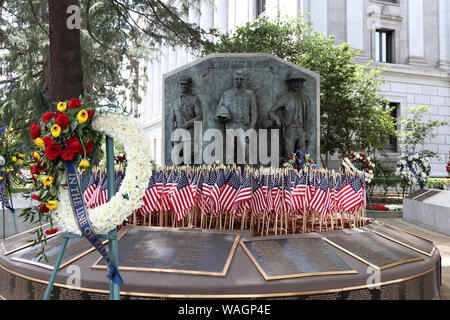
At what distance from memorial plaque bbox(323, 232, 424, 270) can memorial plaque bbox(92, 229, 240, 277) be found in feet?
4.61

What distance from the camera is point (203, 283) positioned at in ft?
12.0

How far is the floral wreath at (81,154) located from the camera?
9.96 ft

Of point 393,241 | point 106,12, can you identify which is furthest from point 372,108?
point 393,241

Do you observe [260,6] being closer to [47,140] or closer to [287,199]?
[287,199]

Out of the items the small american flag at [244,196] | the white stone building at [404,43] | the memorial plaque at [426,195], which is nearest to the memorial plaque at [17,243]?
the small american flag at [244,196]

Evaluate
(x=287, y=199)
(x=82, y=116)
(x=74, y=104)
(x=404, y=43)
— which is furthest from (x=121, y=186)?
(x=404, y=43)

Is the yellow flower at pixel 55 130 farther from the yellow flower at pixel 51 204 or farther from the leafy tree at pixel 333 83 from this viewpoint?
the leafy tree at pixel 333 83

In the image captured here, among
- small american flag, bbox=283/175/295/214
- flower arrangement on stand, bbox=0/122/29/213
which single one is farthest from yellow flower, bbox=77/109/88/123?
flower arrangement on stand, bbox=0/122/29/213

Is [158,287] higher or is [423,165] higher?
[423,165]

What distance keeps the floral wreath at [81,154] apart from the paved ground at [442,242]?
4419 mm

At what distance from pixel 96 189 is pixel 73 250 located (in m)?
1.49

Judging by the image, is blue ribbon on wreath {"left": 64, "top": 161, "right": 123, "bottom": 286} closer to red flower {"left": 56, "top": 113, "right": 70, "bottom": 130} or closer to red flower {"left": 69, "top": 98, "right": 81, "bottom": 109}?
red flower {"left": 56, "top": 113, "right": 70, "bottom": 130}

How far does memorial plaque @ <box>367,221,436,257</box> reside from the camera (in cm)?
517
